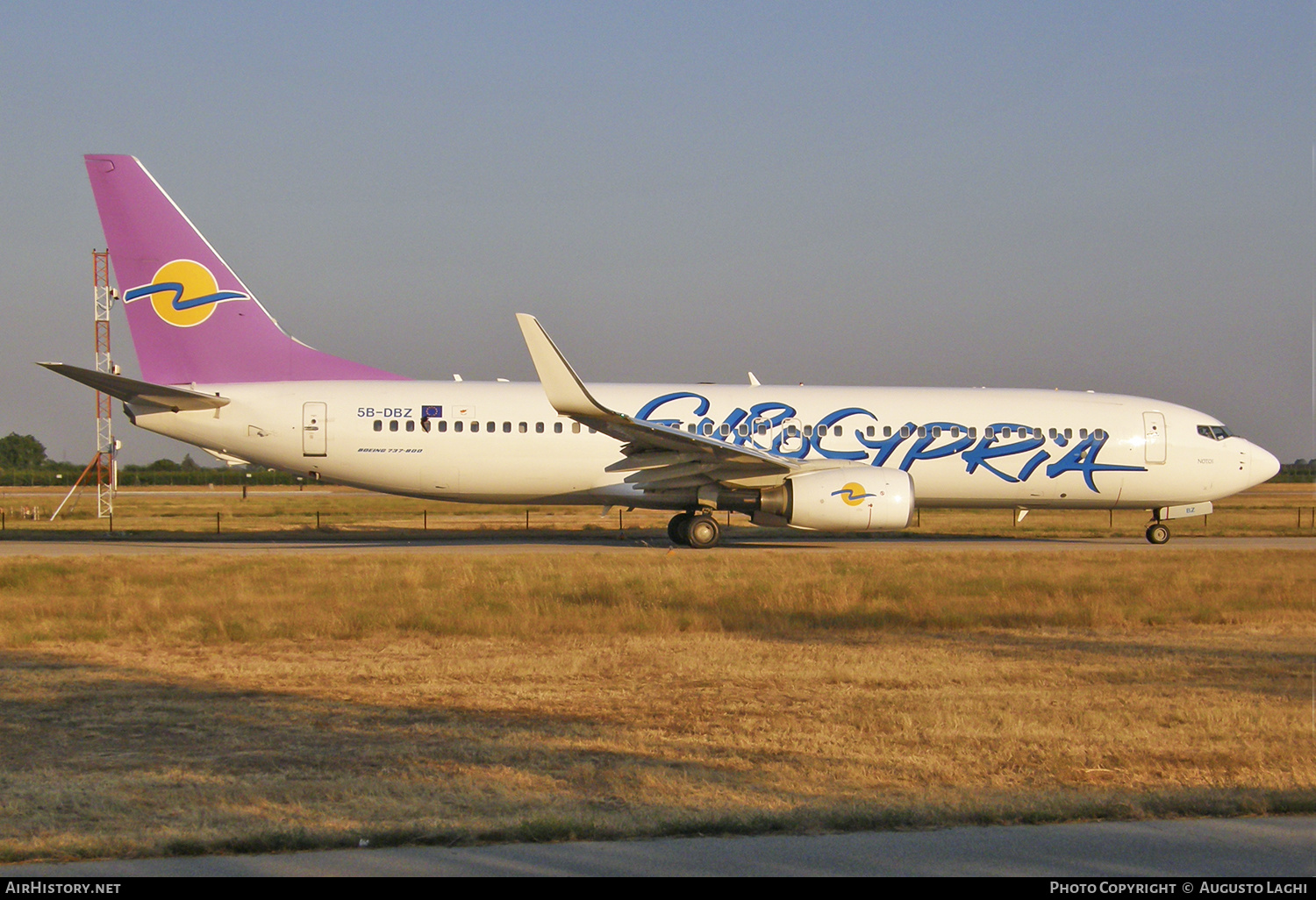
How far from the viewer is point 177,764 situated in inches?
267

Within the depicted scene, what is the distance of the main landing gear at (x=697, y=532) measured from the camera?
74.2 feet

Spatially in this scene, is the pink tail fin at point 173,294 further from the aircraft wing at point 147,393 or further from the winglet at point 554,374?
the winglet at point 554,374

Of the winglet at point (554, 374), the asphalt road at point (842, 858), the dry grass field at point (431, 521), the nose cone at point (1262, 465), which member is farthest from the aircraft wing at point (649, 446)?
the asphalt road at point (842, 858)

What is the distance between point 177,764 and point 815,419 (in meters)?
18.1

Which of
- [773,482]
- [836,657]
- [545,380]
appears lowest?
[836,657]

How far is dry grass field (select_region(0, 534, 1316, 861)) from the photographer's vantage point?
18.6ft

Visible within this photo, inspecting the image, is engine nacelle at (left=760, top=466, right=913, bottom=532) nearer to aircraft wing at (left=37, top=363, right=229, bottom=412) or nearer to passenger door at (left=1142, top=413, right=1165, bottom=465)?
passenger door at (left=1142, top=413, right=1165, bottom=465)

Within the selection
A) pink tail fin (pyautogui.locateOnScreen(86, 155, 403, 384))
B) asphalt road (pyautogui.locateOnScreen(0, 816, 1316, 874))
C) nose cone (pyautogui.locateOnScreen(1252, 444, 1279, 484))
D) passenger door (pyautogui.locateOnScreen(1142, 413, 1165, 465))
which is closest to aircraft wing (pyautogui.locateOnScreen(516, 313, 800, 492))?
pink tail fin (pyautogui.locateOnScreen(86, 155, 403, 384))

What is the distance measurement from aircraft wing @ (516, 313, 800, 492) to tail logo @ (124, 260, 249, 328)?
24.7 feet

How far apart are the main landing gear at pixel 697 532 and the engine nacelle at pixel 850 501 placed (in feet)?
6.69

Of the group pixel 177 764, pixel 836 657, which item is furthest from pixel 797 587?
pixel 177 764

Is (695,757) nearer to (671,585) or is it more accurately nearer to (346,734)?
(346,734)

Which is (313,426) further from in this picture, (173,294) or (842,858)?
(842,858)
